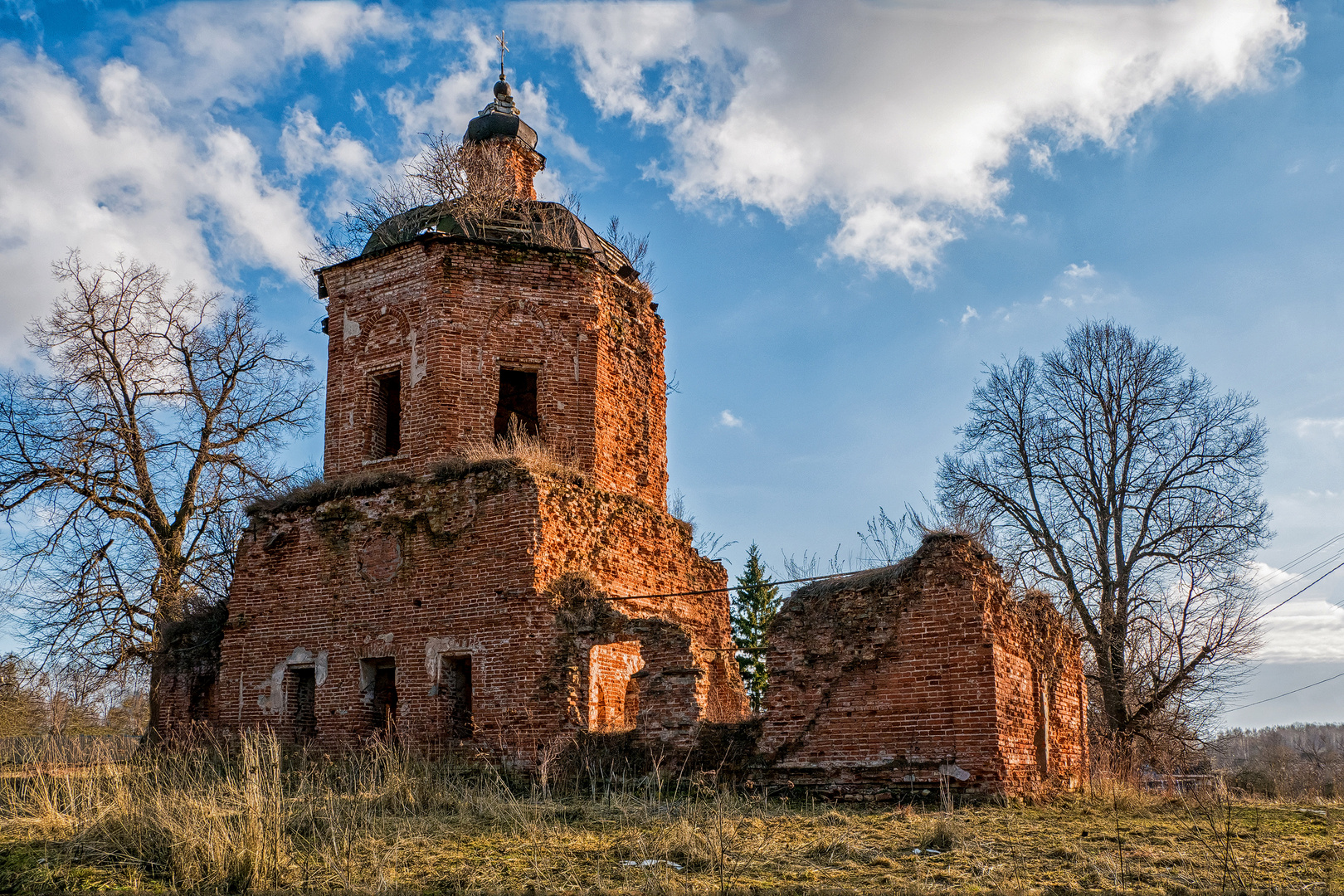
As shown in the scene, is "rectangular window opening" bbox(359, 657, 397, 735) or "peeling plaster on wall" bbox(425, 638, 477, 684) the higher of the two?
"peeling plaster on wall" bbox(425, 638, 477, 684)

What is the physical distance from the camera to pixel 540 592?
37.1 feet

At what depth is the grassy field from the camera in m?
5.84

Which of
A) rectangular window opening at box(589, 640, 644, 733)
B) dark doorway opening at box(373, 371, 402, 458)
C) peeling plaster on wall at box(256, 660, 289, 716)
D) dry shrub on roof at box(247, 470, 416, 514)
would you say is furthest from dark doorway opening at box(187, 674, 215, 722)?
rectangular window opening at box(589, 640, 644, 733)

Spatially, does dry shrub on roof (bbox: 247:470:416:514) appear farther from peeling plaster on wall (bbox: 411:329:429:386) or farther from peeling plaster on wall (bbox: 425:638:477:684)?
peeling plaster on wall (bbox: 425:638:477:684)

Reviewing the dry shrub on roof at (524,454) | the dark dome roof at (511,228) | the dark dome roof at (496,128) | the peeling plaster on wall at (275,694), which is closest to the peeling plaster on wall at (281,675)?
the peeling plaster on wall at (275,694)

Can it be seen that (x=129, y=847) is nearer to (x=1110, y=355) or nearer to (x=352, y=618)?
(x=352, y=618)

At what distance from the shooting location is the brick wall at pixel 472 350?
1328 centimetres

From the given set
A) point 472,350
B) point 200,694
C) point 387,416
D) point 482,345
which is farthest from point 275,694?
point 482,345

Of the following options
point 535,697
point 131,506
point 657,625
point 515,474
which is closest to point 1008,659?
point 657,625

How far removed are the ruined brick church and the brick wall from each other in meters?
0.04

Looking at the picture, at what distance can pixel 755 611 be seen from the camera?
31.1m

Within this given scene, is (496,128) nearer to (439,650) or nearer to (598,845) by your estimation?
(439,650)

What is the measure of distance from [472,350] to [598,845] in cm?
814

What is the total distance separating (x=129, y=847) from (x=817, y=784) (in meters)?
6.04
